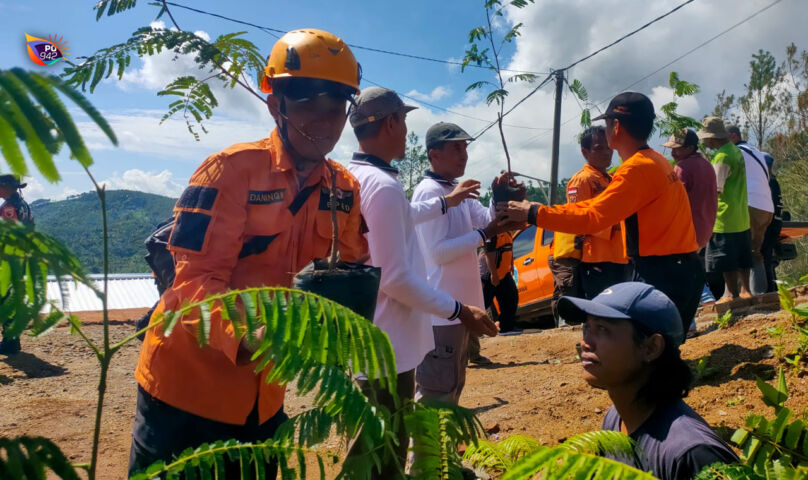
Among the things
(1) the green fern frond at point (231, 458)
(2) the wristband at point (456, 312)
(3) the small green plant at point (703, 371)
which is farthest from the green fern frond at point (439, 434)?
(3) the small green plant at point (703, 371)

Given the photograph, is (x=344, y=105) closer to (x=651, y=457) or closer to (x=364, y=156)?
(x=364, y=156)

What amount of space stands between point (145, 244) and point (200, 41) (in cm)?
90

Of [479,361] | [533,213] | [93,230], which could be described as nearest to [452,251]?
[533,213]

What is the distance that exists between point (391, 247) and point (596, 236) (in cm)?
330

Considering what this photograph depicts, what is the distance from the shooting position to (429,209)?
369cm

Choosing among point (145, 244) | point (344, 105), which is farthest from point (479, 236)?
point (145, 244)

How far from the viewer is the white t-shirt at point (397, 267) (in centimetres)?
268

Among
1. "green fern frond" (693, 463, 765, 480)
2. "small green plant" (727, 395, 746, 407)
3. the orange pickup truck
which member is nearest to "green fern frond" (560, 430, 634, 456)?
"green fern frond" (693, 463, 765, 480)

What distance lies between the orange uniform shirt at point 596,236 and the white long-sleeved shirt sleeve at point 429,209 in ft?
6.82

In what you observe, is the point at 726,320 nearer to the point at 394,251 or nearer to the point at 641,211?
the point at 641,211

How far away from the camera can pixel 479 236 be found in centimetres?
388

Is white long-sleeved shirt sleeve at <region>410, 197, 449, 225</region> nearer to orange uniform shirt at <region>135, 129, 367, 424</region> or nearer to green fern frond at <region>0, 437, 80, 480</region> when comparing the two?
orange uniform shirt at <region>135, 129, 367, 424</region>

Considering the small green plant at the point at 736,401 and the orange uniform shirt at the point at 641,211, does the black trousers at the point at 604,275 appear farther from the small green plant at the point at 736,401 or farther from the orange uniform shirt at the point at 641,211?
the small green plant at the point at 736,401

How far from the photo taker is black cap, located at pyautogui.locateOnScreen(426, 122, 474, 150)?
14.0 ft
